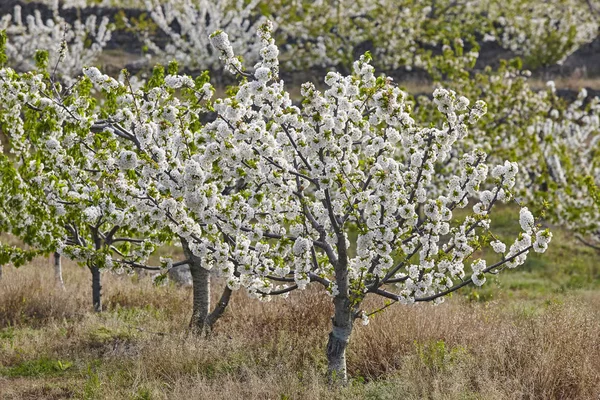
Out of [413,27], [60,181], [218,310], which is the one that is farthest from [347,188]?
[413,27]

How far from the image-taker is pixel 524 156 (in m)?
15.3

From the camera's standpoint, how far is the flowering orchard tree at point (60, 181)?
19.9 feet

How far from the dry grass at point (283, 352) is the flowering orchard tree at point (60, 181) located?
1.19 metres

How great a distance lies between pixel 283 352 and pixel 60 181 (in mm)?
3396

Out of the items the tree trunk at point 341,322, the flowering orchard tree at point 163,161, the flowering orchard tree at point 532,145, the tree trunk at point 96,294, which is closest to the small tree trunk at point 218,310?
the flowering orchard tree at point 163,161

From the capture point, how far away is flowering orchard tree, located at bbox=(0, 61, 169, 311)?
19.9 ft

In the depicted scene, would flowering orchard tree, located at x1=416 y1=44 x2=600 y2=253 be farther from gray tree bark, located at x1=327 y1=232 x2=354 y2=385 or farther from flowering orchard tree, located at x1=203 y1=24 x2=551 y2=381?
gray tree bark, located at x1=327 y1=232 x2=354 y2=385

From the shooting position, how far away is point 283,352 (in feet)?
23.2

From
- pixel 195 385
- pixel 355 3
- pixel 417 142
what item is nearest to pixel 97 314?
pixel 195 385

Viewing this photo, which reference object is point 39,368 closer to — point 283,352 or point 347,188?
point 283,352

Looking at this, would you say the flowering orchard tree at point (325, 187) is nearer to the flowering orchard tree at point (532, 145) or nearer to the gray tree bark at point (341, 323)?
the gray tree bark at point (341, 323)

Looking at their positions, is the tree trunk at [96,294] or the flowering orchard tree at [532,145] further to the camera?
the flowering orchard tree at [532,145]

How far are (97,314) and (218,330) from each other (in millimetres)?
2181

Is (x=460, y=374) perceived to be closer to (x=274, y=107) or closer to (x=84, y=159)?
(x=274, y=107)
